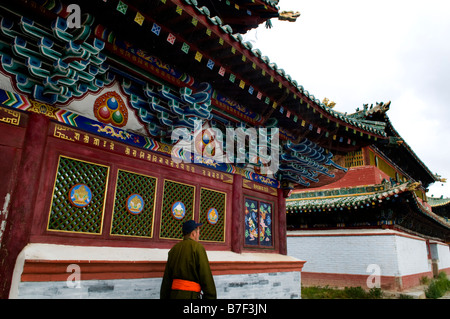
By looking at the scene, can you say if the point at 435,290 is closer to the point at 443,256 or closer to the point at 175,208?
the point at 443,256

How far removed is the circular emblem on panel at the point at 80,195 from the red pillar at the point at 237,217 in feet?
9.20

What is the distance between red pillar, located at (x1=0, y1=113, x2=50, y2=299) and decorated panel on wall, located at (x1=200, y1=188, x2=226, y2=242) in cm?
267

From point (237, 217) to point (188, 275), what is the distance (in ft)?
8.74

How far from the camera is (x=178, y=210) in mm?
5078

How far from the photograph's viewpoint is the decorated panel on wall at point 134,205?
4.31 m

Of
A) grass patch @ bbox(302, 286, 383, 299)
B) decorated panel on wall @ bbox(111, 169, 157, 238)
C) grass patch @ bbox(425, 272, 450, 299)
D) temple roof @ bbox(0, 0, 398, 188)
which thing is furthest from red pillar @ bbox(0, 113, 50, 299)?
grass patch @ bbox(425, 272, 450, 299)

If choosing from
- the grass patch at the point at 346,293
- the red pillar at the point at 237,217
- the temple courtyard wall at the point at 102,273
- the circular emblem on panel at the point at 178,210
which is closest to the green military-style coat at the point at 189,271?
the temple courtyard wall at the point at 102,273

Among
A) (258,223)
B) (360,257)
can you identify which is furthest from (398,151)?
(258,223)

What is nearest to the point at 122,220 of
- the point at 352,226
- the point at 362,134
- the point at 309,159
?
the point at 309,159

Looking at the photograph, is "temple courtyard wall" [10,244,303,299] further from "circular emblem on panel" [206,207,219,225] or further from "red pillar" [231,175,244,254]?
"circular emblem on panel" [206,207,219,225]

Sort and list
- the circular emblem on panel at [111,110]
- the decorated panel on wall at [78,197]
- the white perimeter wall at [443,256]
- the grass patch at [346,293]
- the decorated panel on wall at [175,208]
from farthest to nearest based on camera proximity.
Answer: the white perimeter wall at [443,256], the grass patch at [346,293], the decorated panel on wall at [175,208], the circular emblem on panel at [111,110], the decorated panel on wall at [78,197]

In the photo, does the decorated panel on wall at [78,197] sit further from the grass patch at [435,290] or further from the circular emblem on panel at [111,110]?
the grass patch at [435,290]

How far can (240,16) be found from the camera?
745 cm

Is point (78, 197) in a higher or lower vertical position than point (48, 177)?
lower
